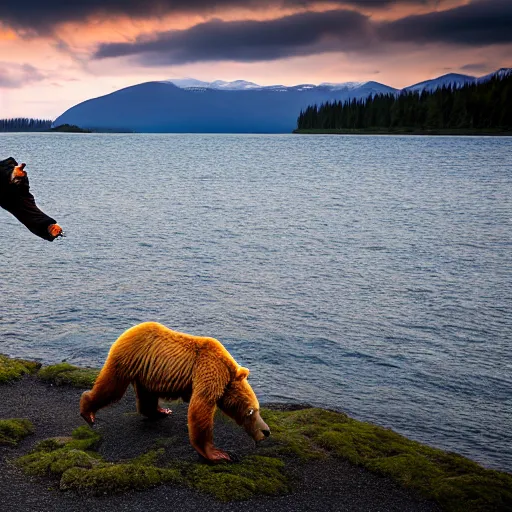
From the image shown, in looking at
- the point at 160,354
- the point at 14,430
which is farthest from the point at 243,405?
the point at 14,430

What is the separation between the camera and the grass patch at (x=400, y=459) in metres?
9.89

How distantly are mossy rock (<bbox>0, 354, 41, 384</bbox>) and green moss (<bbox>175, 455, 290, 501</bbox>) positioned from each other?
21.5 feet

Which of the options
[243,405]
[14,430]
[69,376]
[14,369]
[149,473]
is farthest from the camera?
[14,369]

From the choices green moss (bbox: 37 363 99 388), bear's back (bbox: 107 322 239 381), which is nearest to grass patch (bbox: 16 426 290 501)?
bear's back (bbox: 107 322 239 381)

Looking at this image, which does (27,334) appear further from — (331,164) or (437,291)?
(331,164)

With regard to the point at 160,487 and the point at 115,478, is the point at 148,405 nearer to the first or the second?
the point at 115,478

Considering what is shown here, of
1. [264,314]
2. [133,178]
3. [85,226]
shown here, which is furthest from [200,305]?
[133,178]

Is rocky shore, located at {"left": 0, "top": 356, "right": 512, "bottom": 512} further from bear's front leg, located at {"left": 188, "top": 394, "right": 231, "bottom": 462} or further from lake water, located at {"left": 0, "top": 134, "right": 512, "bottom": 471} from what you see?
lake water, located at {"left": 0, "top": 134, "right": 512, "bottom": 471}

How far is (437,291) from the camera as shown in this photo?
27078mm

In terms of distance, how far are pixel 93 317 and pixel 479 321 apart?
47.0 ft

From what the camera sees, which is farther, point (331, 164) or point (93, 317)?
point (331, 164)

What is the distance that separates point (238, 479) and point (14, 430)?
175 inches

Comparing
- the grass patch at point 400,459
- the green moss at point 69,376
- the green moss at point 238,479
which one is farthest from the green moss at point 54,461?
the green moss at point 69,376

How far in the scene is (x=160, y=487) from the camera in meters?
9.34
